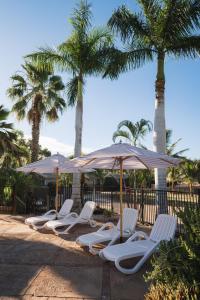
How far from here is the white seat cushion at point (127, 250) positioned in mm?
5908

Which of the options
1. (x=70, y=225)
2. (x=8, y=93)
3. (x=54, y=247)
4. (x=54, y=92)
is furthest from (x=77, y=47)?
(x=54, y=247)

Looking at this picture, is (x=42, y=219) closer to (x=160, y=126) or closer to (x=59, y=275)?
(x=59, y=275)

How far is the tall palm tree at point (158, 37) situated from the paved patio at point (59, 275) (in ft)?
18.7

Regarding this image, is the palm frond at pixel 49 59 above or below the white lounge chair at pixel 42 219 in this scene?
above

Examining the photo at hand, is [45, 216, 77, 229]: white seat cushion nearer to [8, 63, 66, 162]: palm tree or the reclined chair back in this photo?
the reclined chair back

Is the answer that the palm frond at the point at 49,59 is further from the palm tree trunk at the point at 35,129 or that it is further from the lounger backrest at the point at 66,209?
the lounger backrest at the point at 66,209

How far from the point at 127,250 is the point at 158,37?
9.37 metres

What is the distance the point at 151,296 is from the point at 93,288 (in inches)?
63.1

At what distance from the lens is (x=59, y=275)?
5.63 meters

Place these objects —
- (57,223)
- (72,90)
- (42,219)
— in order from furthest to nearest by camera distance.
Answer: (72,90), (42,219), (57,223)

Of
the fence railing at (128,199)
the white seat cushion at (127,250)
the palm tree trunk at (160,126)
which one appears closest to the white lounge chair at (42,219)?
the fence railing at (128,199)

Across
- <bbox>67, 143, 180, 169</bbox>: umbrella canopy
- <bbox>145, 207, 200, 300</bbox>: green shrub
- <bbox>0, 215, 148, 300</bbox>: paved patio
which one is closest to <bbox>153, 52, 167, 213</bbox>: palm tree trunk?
<bbox>67, 143, 180, 169</bbox>: umbrella canopy

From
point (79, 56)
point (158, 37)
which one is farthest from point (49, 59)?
point (158, 37)

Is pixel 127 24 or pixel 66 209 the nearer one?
pixel 66 209
